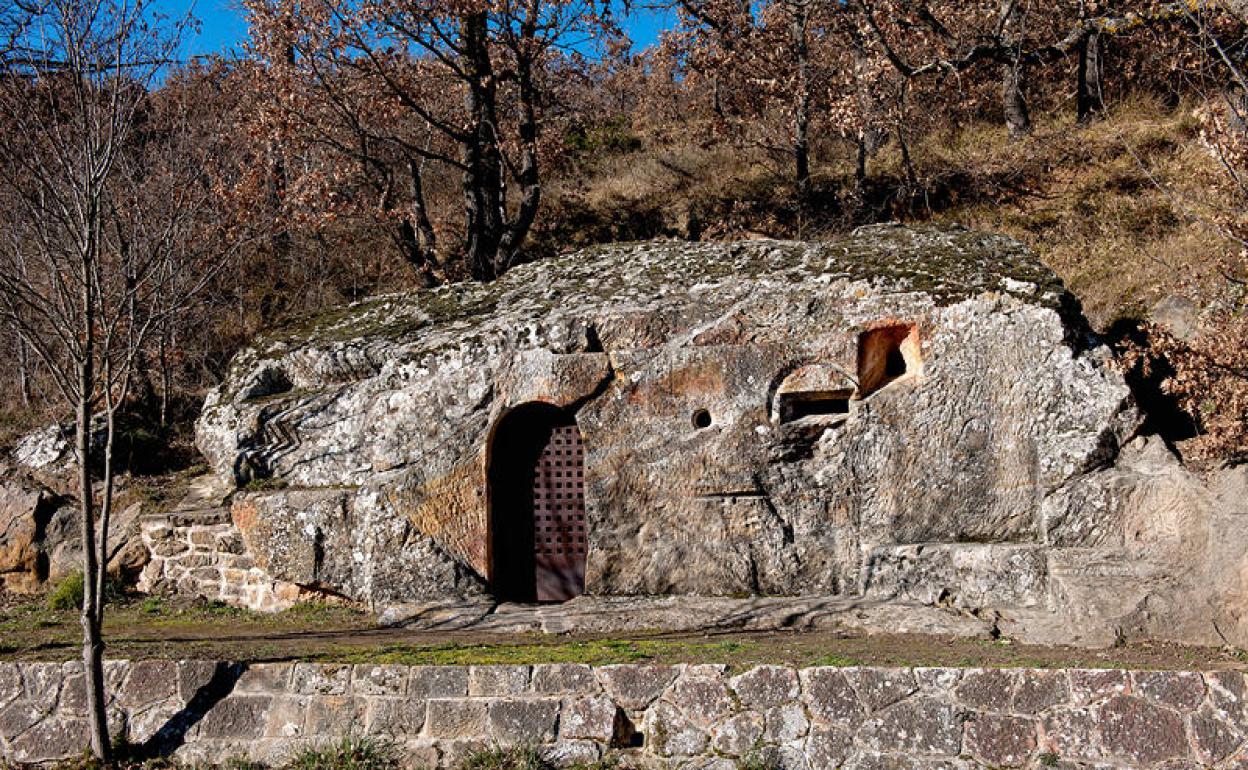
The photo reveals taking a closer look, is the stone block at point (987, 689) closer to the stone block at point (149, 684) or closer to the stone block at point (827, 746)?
the stone block at point (827, 746)

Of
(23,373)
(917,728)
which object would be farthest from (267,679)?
(23,373)

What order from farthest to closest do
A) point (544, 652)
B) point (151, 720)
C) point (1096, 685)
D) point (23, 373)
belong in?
point (23, 373)
point (544, 652)
point (151, 720)
point (1096, 685)

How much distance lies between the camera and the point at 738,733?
6.54 meters

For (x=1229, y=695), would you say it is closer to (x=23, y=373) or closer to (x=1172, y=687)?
(x=1172, y=687)

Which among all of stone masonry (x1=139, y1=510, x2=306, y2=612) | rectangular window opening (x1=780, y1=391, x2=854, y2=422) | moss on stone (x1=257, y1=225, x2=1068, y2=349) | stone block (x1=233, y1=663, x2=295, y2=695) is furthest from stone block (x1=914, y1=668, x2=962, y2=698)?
stone masonry (x1=139, y1=510, x2=306, y2=612)

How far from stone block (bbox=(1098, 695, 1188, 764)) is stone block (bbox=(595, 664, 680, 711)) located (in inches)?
103

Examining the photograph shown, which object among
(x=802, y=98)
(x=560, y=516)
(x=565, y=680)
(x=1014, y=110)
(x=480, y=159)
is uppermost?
(x=1014, y=110)

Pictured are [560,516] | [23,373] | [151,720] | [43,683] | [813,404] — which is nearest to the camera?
[151,720]

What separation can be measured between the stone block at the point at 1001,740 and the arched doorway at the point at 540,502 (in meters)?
5.10

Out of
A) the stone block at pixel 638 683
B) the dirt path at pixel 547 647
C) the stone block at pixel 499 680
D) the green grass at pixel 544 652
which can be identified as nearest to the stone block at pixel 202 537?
the dirt path at pixel 547 647

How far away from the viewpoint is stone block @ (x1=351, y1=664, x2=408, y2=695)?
696cm

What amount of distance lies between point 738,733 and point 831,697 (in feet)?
2.07

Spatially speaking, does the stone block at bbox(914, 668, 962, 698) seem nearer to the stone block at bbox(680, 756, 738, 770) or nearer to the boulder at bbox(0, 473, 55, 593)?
the stone block at bbox(680, 756, 738, 770)

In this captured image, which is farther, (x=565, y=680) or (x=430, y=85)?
(x=430, y=85)
